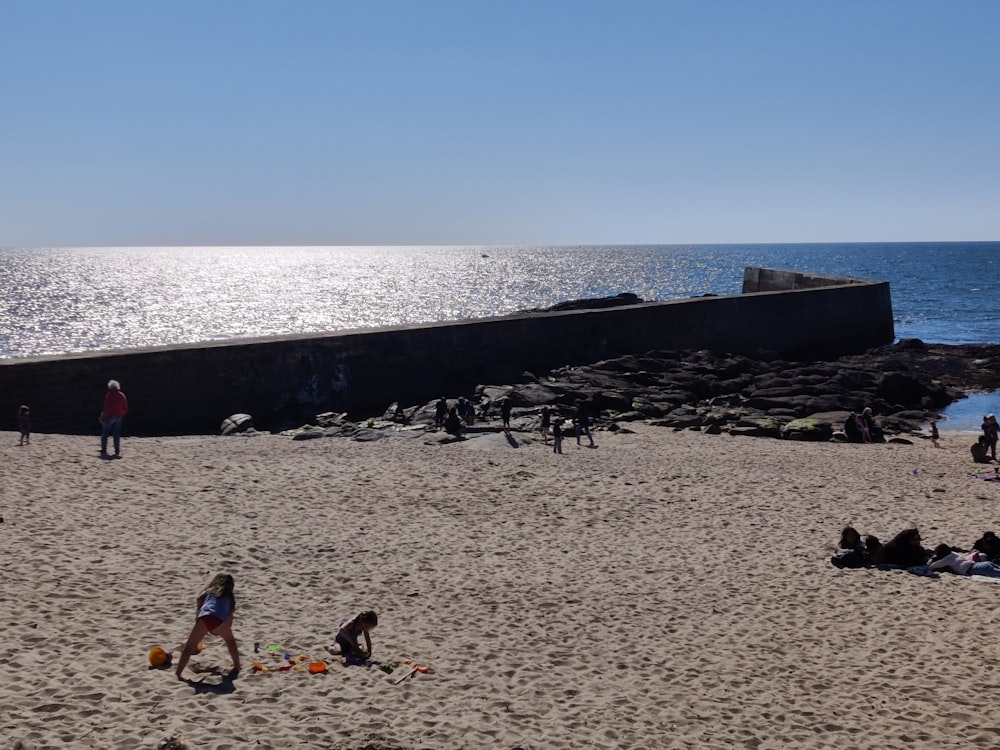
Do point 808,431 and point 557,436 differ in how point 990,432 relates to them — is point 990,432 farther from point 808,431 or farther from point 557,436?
point 557,436

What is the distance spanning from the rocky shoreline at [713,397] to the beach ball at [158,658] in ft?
31.8

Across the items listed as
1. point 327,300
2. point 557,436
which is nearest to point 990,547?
point 557,436

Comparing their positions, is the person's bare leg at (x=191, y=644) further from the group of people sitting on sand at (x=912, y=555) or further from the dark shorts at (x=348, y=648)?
the group of people sitting on sand at (x=912, y=555)

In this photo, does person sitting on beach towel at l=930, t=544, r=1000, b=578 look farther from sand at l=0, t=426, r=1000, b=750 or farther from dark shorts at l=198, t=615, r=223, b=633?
dark shorts at l=198, t=615, r=223, b=633

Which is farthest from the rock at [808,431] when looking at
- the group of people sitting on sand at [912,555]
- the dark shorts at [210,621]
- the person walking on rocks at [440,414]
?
the dark shorts at [210,621]

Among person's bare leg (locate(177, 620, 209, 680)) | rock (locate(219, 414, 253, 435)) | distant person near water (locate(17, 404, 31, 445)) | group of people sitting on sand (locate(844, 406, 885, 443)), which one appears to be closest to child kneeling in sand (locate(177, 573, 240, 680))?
person's bare leg (locate(177, 620, 209, 680))

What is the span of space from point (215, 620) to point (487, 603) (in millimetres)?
2834

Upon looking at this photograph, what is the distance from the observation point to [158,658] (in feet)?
21.8

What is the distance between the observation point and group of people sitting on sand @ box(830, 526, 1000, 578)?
9758mm

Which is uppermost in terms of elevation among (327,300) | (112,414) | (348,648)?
(327,300)

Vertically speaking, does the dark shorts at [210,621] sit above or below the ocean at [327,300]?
below

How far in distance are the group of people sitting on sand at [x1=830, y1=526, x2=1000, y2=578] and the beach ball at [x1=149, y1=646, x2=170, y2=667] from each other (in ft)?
21.7

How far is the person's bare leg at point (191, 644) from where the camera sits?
6523 millimetres

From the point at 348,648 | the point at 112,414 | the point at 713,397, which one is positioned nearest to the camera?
the point at 348,648
